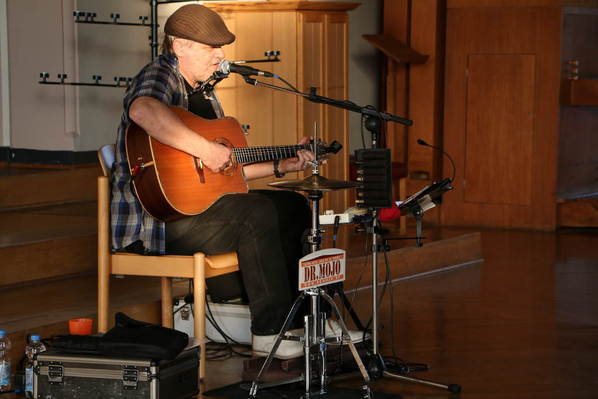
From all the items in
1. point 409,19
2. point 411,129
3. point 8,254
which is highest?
point 409,19

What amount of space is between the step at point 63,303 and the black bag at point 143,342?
530 millimetres

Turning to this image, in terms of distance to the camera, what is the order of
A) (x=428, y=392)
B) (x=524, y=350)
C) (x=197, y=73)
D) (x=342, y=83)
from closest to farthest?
1. (x=428, y=392)
2. (x=197, y=73)
3. (x=524, y=350)
4. (x=342, y=83)

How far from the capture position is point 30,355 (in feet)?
12.1

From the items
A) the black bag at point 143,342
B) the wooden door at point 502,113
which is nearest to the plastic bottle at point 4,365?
the black bag at point 143,342

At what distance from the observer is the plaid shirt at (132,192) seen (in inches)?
150

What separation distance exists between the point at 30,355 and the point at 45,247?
984 mm

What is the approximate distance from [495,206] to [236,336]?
405cm

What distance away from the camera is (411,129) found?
8.05 metres

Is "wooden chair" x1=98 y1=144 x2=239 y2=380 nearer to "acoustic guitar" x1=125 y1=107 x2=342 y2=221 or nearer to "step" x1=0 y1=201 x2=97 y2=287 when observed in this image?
"acoustic guitar" x1=125 y1=107 x2=342 y2=221

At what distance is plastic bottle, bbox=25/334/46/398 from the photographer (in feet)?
11.6

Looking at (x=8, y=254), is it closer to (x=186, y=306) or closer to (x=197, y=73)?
(x=186, y=306)

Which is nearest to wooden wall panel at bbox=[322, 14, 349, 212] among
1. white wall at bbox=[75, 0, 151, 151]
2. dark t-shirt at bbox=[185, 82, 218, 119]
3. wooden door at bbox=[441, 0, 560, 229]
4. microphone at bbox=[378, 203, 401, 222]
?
white wall at bbox=[75, 0, 151, 151]

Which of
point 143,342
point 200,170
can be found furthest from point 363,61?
point 143,342

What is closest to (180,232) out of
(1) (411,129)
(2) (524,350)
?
(2) (524,350)
